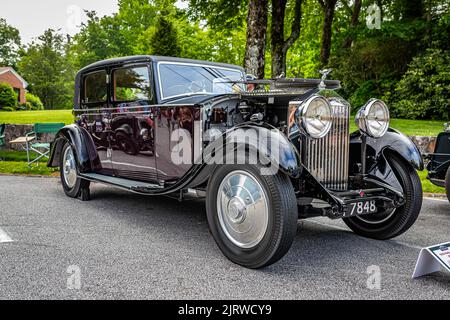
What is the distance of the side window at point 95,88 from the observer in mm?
5473

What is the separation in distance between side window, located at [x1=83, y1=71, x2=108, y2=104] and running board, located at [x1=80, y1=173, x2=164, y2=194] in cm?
102

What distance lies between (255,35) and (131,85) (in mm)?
5223

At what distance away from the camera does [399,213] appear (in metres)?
3.78

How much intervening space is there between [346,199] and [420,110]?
1277 centimetres

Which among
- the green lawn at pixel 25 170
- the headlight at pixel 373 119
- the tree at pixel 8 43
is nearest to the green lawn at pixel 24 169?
the green lawn at pixel 25 170

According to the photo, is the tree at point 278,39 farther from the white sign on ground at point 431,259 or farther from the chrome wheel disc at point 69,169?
the white sign on ground at point 431,259

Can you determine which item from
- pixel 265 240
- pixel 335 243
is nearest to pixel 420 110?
pixel 335 243

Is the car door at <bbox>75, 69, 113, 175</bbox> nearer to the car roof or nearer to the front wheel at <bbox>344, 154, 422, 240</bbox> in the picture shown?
the car roof

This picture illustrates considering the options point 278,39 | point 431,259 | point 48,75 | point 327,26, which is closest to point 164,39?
point 327,26

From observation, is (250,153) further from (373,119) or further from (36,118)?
(36,118)

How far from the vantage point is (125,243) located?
12.4 feet

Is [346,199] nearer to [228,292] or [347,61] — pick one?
[228,292]

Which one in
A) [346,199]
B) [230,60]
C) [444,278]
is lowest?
[444,278]

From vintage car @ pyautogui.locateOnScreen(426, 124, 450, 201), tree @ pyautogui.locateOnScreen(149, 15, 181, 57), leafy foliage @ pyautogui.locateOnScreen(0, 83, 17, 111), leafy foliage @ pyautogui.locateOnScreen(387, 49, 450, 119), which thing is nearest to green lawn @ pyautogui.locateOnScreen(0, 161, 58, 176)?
vintage car @ pyautogui.locateOnScreen(426, 124, 450, 201)
